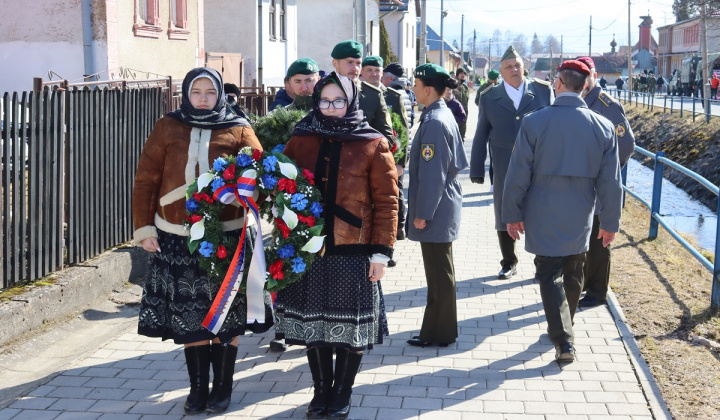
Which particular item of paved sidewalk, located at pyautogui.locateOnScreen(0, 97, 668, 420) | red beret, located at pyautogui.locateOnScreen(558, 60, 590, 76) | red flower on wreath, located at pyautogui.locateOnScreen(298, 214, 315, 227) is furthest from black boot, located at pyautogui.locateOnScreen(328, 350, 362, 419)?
red beret, located at pyautogui.locateOnScreen(558, 60, 590, 76)

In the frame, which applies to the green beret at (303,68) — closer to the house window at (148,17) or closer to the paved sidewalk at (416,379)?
the paved sidewalk at (416,379)

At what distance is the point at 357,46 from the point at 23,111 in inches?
103

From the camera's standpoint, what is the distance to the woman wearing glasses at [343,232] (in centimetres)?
458

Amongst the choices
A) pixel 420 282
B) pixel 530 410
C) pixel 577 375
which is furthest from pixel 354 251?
pixel 420 282

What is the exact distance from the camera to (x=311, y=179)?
4559mm

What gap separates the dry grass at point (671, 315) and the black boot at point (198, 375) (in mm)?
2585

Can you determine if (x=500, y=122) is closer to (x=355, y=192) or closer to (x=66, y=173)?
(x=355, y=192)

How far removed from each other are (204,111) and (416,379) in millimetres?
2073

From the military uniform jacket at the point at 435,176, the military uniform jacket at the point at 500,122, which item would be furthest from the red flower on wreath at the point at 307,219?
the military uniform jacket at the point at 500,122

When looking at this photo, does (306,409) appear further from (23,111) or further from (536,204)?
(23,111)

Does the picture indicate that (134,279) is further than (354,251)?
Yes

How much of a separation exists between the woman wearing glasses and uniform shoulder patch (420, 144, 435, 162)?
1112 mm

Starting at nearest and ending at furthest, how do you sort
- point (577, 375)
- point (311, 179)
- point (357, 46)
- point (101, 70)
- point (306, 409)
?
point (311, 179) < point (306, 409) < point (577, 375) < point (357, 46) < point (101, 70)

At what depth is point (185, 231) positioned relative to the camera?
4691 millimetres
